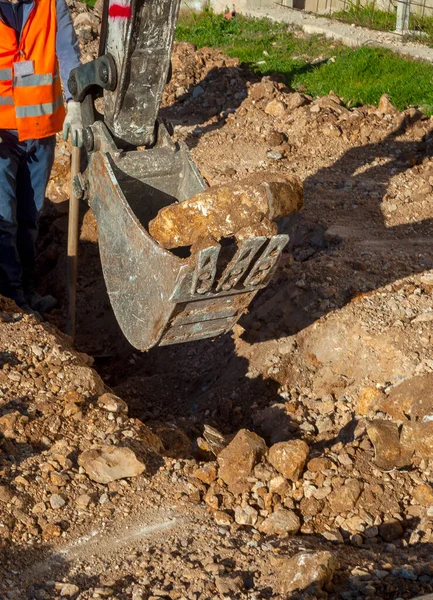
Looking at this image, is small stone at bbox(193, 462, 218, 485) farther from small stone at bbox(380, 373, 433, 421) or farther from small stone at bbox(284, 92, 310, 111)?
small stone at bbox(284, 92, 310, 111)

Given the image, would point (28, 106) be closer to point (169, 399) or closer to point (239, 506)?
point (169, 399)

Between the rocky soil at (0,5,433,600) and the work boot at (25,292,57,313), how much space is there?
0.28 ft

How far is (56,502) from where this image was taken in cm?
402

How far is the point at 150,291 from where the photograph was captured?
14.5 ft

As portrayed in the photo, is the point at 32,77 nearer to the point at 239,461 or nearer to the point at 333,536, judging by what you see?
the point at 239,461

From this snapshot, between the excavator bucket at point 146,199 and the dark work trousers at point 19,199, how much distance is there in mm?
912

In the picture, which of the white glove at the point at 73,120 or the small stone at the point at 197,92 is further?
the small stone at the point at 197,92

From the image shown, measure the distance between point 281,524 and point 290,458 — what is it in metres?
0.36

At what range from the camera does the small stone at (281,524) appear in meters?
4.13

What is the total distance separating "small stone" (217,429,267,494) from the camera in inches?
170

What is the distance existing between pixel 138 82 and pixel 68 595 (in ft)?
8.13

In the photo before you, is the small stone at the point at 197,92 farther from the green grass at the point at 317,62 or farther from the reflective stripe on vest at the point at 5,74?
the reflective stripe on vest at the point at 5,74

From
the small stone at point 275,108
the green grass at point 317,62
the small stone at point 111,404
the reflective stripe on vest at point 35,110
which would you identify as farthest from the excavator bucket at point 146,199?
the green grass at point 317,62

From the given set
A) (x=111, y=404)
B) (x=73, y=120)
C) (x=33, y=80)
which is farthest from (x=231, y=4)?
(x=111, y=404)
